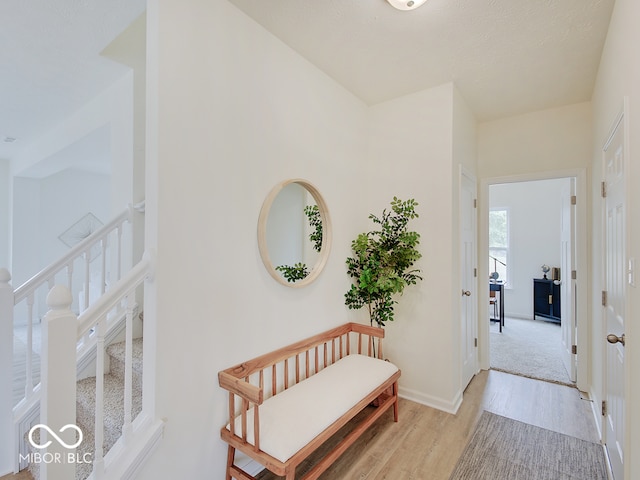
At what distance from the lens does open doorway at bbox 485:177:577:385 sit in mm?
4352

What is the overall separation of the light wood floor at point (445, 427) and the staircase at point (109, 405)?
33.4 inches

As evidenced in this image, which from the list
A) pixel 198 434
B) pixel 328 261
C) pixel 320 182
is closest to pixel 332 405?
pixel 198 434

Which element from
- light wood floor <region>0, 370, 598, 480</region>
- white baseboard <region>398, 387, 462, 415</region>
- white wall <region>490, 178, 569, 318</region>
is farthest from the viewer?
white wall <region>490, 178, 569, 318</region>

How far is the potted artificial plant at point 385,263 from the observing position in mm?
2537

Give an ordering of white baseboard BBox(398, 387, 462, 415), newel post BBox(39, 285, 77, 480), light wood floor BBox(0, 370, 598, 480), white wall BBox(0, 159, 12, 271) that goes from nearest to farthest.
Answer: newel post BBox(39, 285, 77, 480)
light wood floor BBox(0, 370, 598, 480)
white baseboard BBox(398, 387, 462, 415)
white wall BBox(0, 159, 12, 271)

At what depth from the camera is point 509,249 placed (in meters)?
5.79

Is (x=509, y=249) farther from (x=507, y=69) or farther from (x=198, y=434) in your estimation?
(x=198, y=434)

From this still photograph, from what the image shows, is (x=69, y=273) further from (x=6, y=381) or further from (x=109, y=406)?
(x=109, y=406)

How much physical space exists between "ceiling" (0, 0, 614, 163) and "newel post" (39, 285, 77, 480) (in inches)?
67.9

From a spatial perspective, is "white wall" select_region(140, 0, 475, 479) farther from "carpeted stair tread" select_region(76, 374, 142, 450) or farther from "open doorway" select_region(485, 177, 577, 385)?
"open doorway" select_region(485, 177, 577, 385)

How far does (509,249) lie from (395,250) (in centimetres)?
430

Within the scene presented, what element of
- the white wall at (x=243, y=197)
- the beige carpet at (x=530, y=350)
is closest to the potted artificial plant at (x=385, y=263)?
the white wall at (x=243, y=197)

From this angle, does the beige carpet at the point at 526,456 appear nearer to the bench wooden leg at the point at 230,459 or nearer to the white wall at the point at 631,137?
the white wall at the point at 631,137

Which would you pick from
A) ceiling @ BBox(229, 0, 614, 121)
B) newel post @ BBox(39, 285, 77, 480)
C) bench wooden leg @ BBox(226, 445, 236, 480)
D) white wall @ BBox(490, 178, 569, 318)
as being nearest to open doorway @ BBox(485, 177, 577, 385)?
white wall @ BBox(490, 178, 569, 318)
